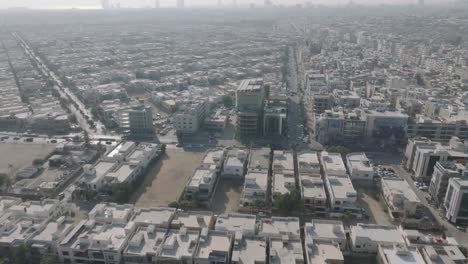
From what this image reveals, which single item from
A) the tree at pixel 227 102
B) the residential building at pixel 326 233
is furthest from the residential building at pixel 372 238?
the tree at pixel 227 102

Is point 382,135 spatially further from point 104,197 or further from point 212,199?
point 104,197

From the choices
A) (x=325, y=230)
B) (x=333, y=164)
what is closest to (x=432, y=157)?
(x=333, y=164)

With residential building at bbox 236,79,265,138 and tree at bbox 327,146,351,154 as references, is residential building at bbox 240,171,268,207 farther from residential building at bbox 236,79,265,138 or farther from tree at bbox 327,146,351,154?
residential building at bbox 236,79,265,138

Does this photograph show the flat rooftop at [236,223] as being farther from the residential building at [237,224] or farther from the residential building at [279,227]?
the residential building at [279,227]

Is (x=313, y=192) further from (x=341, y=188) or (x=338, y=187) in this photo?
(x=341, y=188)

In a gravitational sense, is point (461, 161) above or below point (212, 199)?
above

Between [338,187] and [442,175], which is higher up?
[442,175]

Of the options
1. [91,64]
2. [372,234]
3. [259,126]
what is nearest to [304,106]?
[259,126]
